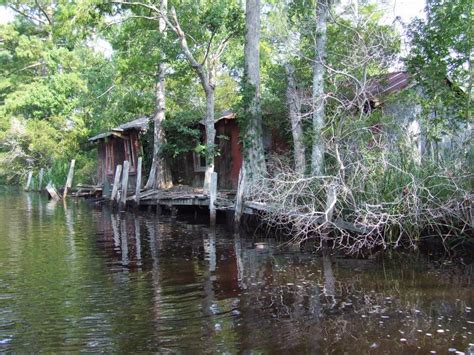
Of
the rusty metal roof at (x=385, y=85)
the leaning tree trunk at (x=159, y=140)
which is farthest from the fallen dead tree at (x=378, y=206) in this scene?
the leaning tree trunk at (x=159, y=140)

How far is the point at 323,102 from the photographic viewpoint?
1397 cm

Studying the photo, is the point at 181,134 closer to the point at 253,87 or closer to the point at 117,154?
the point at 253,87

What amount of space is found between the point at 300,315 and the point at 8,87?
39928mm

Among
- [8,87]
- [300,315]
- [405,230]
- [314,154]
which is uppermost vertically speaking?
[8,87]

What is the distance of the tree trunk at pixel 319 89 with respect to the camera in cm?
1345

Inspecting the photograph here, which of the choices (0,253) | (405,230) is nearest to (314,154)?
(405,230)

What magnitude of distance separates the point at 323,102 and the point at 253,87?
299 cm

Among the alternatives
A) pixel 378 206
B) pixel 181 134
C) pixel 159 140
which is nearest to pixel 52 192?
pixel 159 140

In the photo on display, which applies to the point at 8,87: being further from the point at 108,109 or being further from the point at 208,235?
the point at 208,235

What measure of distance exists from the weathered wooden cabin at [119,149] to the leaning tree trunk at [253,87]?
30.4ft

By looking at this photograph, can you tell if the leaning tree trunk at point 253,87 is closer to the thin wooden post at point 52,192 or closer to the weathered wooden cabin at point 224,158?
the weathered wooden cabin at point 224,158

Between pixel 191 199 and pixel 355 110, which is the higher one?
pixel 355 110

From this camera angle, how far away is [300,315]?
7.15 metres

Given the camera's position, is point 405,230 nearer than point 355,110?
Yes
